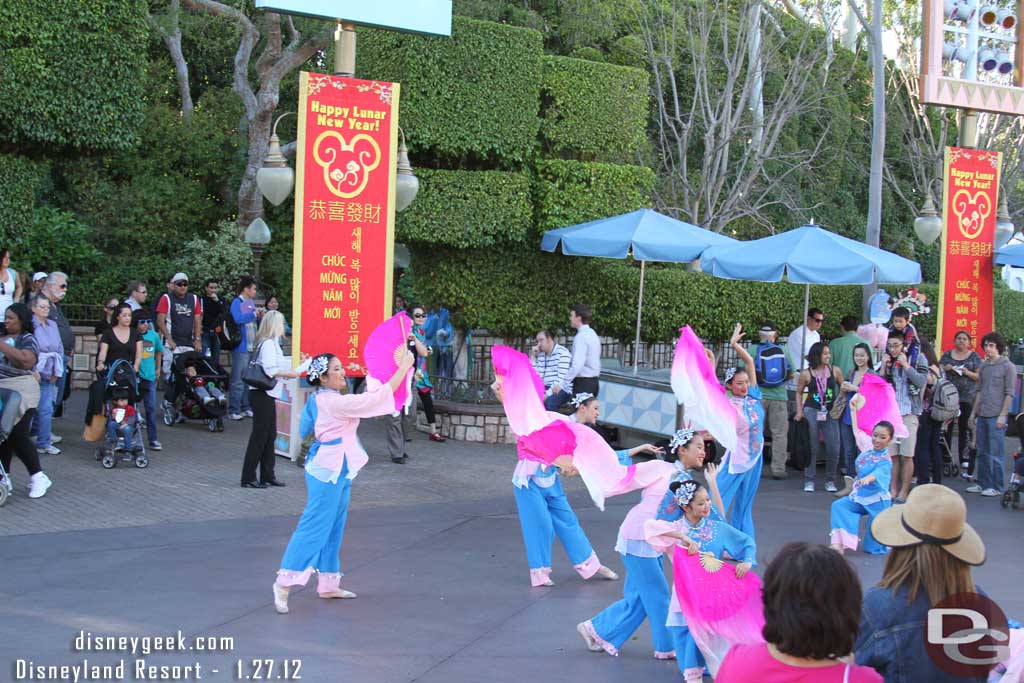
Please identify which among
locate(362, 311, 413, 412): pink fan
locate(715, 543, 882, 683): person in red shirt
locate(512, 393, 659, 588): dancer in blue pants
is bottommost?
locate(512, 393, 659, 588): dancer in blue pants

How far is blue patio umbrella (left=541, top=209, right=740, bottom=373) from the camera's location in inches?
507

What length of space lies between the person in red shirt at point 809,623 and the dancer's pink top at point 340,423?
456 centimetres

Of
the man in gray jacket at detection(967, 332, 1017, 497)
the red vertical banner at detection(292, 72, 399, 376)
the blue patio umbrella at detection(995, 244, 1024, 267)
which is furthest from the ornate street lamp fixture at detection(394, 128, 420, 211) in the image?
the blue patio umbrella at detection(995, 244, 1024, 267)

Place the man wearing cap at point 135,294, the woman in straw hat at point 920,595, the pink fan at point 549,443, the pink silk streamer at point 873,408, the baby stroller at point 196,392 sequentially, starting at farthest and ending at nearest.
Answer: the baby stroller at point 196,392 < the man wearing cap at point 135,294 < the pink silk streamer at point 873,408 < the pink fan at point 549,443 < the woman in straw hat at point 920,595

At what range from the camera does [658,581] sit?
20.3 feet

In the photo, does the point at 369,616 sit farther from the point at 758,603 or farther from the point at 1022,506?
the point at 1022,506

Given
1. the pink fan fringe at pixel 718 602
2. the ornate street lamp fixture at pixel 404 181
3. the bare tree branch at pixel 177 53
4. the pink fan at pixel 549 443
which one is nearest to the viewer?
the pink fan fringe at pixel 718 602

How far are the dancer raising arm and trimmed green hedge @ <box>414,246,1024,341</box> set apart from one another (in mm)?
6548

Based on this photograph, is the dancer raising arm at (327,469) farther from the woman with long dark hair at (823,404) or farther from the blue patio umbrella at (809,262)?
the blue patio umbrella at (809,262)

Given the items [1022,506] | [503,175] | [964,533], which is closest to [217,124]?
[503,175]

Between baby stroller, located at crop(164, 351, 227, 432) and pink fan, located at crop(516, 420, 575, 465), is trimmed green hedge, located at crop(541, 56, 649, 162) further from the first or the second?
pink fan, located at crop(516, 420, 575, 465)

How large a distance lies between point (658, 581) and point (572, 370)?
630 cm

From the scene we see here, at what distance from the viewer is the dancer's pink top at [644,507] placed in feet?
20.3

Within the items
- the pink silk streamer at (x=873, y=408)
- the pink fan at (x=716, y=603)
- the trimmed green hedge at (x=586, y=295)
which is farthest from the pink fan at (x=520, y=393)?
the trimmed green hedge at (x=586, y=295)
